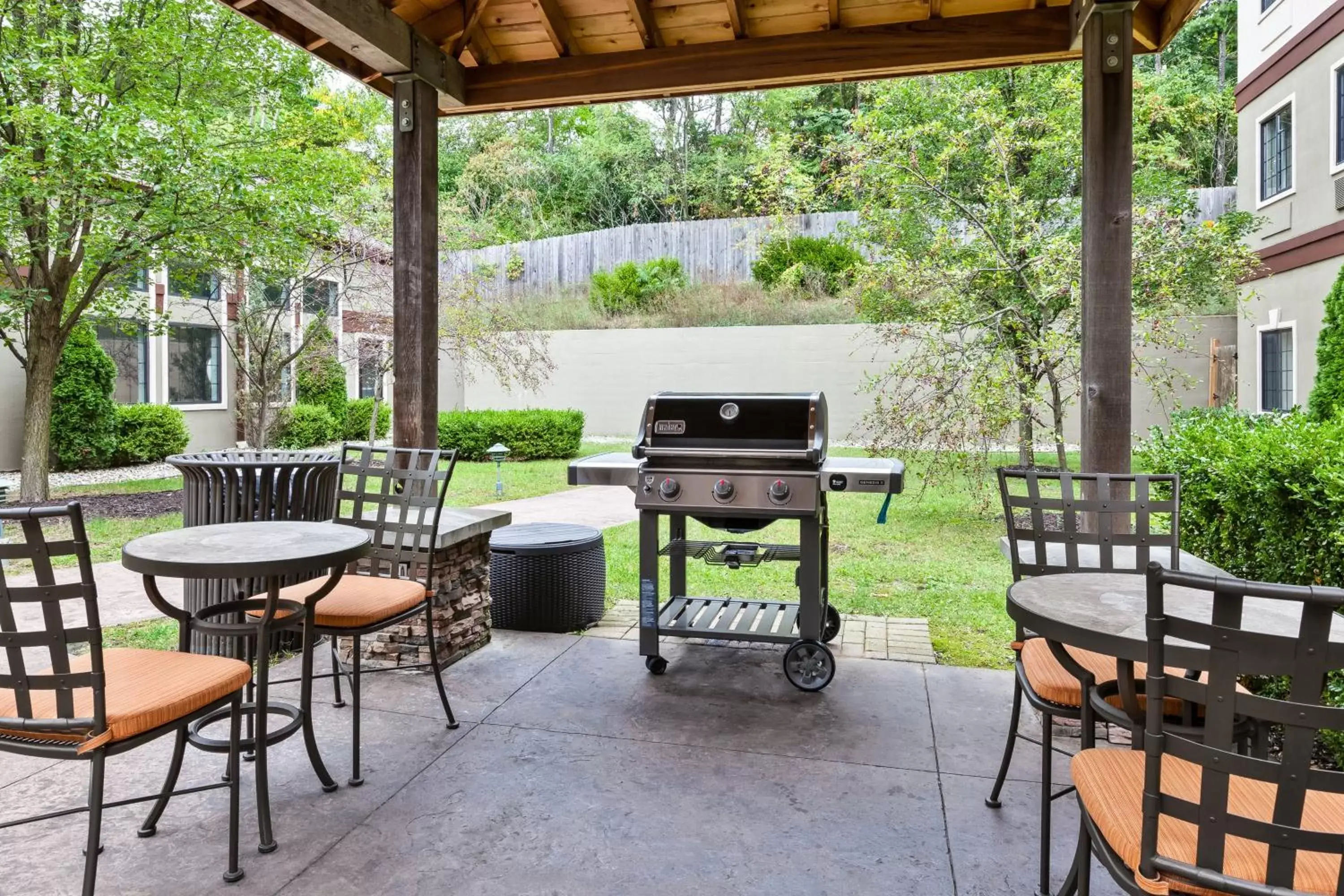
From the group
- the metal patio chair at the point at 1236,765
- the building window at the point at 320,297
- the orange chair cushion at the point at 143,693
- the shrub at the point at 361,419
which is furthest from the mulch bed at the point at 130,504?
the metal patio chair at the point at 1236,765

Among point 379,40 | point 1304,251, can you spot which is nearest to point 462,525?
point 379,40

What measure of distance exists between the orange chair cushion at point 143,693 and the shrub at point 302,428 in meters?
10.7

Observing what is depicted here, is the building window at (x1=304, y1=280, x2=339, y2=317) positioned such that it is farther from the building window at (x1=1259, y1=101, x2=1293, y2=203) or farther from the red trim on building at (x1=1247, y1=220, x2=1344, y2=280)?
the building window at (x1=1259, y1=101, x2=1293, y2=203)

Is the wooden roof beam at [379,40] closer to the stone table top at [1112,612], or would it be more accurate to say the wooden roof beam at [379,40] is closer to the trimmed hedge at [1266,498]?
the stone table top at [1112,612]

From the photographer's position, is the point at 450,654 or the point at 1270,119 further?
the point at 1270,119

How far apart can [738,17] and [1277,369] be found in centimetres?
875

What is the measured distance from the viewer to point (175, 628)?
399 centimetres

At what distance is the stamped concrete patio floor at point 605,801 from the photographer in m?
1.91

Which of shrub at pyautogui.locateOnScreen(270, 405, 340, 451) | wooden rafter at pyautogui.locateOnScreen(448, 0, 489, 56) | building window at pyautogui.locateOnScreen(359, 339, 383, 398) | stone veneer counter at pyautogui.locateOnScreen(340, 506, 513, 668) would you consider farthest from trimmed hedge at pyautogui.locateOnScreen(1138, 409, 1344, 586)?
shrub at pyautogui.locateOnScreen(270, 405, 340, 451)

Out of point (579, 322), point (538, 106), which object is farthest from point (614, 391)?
point (538, 106)

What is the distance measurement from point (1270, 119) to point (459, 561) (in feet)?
34.6

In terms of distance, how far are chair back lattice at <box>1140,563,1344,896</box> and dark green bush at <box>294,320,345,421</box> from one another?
479 inches

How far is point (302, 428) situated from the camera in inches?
478

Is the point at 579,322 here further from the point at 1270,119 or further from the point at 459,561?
the point at 459,561
